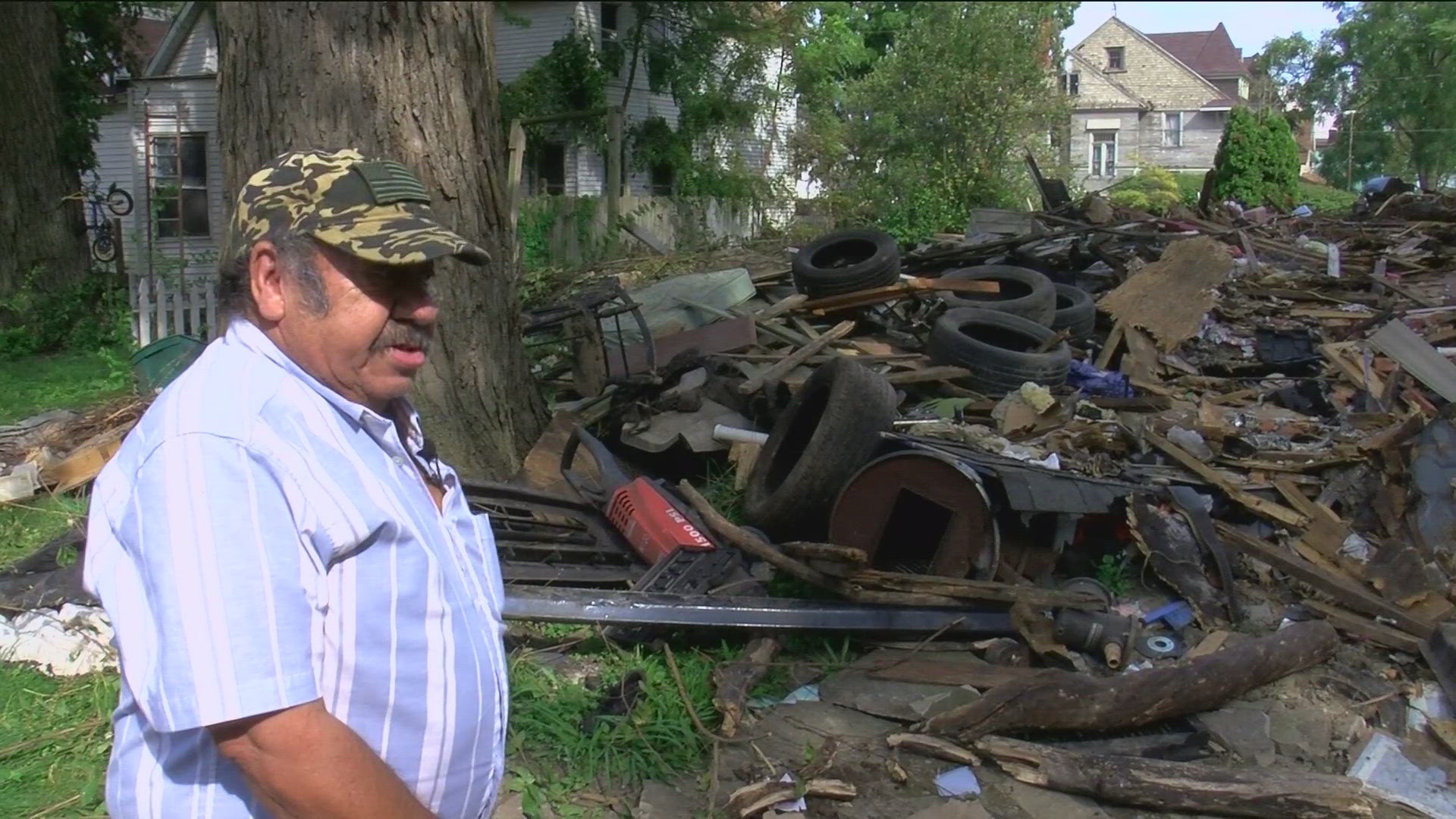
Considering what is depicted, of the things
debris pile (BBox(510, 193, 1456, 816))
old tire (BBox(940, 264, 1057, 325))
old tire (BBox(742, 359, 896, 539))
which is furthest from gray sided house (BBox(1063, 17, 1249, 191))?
old tire (BBox(742, 359, 896, 539))

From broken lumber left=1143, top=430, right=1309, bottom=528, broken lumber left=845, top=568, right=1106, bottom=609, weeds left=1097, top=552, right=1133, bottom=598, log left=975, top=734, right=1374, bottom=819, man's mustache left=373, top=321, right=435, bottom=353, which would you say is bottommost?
log left=975, top=734, right=1374, bottom=819

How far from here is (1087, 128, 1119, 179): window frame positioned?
904 inches

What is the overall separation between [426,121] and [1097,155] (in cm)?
2213

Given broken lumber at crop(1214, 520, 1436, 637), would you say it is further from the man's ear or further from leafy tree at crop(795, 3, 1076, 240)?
leafy tree at crop(795, 3, 1076, 240)

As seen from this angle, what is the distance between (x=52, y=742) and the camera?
12.9ft

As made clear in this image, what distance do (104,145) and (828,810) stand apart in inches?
921

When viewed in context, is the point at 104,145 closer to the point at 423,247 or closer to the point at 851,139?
the point at 851,139

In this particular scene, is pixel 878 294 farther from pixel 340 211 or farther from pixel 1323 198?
pixel 1323 198

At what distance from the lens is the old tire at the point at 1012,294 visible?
841cm

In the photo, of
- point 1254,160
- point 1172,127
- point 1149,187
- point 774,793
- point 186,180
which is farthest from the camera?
point 1254,160

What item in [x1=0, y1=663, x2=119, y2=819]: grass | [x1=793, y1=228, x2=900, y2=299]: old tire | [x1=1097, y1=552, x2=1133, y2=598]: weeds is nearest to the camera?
[x1=0, y1=663, x2=119, y2=819]: grass

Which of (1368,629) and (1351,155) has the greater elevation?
(1351,155)

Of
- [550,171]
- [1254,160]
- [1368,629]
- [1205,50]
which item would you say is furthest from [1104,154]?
[1368,629]

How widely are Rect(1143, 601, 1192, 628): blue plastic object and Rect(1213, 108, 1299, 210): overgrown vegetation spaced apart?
1958cm
